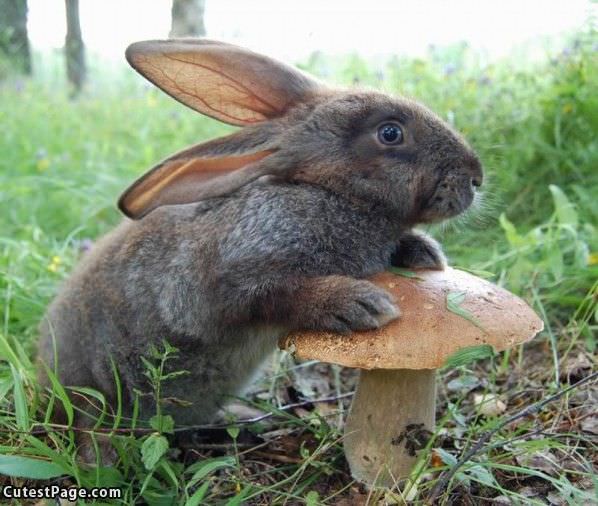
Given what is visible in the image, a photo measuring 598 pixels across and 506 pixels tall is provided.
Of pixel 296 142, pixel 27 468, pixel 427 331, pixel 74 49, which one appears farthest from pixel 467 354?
pixel 74 49

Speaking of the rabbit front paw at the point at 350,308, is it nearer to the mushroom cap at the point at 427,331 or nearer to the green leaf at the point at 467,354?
the mushroom cap at the point at 427,331

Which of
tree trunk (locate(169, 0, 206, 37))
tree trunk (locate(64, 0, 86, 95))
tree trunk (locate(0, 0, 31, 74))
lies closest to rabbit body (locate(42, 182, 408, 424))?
tree trunk (locate(169, 0, 206, 37))

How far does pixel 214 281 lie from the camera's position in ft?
9.02

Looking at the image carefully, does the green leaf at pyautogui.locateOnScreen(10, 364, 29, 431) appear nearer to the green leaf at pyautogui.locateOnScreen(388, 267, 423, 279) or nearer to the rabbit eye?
the green leaf at pyautogui.locateOnScreen(388, 267, 423, 279)

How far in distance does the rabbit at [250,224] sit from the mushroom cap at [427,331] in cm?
8

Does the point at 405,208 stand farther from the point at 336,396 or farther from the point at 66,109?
the point at 66,109

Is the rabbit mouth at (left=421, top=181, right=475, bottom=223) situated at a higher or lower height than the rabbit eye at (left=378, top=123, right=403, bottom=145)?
lower

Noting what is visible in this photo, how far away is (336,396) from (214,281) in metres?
1.13

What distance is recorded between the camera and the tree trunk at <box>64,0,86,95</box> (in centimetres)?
1180

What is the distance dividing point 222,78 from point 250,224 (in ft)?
2.31

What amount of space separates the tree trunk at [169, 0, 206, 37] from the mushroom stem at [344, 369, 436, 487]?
8.96m

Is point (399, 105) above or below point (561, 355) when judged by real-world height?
above

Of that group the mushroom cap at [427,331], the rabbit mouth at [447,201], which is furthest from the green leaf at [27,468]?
the rabbit mouth at [447,201]

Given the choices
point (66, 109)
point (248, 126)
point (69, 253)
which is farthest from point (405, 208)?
point (66, 109)
